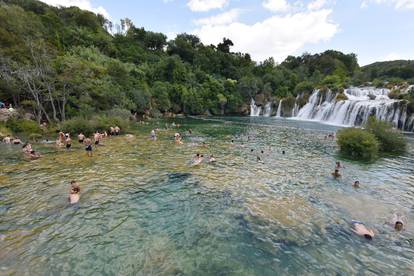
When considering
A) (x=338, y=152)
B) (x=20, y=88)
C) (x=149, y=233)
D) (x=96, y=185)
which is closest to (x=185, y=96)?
(x=20, y=88)

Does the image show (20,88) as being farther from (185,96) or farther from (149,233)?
(185,96)

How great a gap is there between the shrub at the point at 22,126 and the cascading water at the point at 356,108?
167 ft

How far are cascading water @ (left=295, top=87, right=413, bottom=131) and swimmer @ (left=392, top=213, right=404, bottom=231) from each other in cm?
3453

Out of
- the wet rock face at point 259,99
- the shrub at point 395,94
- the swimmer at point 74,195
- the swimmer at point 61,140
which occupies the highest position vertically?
the shrub at point 395,94

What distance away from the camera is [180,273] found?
7469 mm

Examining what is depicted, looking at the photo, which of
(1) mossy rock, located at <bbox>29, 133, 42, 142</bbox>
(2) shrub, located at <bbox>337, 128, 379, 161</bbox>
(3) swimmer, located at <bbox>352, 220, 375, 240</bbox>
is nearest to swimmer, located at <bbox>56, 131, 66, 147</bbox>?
(1) mossy rock, located at <bbox>29, 133, 42, 142</bbox>

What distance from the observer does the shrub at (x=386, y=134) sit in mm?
25406

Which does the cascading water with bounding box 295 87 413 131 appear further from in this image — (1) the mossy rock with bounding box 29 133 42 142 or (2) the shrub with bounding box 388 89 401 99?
(1) the mossy rock with bounding box 29 133 42 142

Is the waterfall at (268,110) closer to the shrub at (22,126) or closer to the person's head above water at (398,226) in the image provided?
the shrub at (22,126)

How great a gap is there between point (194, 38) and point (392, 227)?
113 m

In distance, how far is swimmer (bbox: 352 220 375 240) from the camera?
988 cm

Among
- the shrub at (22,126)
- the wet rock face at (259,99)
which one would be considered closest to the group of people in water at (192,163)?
the shrub at (22,126)

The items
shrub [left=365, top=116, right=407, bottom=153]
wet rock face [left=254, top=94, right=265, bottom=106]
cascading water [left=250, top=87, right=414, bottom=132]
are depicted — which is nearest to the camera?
shrub [left=365, top=116, right=407, bottom=153]

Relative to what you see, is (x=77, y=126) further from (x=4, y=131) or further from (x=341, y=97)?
(x=341, y=97)
